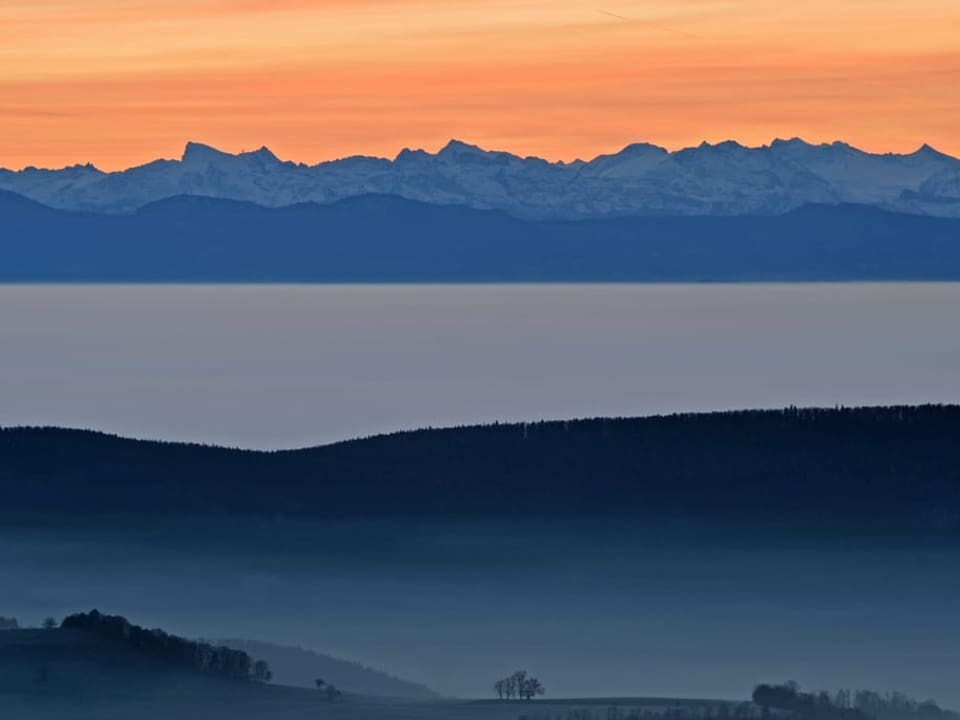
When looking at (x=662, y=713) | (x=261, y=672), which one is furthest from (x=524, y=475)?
(x=662, y=713)

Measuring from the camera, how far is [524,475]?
75.1 m

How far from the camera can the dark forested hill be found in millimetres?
69413

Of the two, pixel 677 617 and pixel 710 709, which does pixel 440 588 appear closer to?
pixel 677 617

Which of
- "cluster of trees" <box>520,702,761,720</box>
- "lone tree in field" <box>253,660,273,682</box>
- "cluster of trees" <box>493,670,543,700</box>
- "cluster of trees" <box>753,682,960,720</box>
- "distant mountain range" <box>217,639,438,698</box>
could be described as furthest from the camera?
"distant mountain range" <box>217,639,438,698</box>

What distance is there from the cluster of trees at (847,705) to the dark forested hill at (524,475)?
3048cm

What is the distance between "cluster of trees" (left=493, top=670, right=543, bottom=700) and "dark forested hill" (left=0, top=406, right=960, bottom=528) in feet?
87.8

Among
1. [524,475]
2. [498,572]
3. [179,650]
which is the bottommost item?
[179,650]

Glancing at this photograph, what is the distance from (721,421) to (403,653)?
42599 mm

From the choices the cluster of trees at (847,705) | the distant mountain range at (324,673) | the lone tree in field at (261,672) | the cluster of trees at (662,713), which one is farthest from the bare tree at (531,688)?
the lone tree in field at (261,672)

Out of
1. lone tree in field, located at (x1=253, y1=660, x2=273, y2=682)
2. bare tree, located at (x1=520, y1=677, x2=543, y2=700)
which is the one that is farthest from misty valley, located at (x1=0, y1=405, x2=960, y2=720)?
bare tree, located at (x1=520, y1=677, x2=543, y2=700)

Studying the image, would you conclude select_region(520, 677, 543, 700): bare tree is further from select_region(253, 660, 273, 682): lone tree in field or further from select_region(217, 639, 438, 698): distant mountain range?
select_region(253, 660, 273, 682): lone tree in field

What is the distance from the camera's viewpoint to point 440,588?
5709 cm

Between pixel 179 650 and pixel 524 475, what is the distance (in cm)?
3793

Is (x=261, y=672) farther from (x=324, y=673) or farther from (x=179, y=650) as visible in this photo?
(x=324, y=673)
